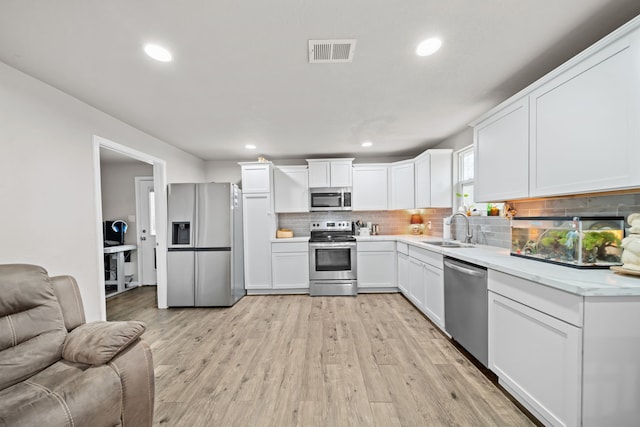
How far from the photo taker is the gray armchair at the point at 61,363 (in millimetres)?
1068

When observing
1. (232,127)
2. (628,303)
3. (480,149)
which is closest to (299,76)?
(232,127)

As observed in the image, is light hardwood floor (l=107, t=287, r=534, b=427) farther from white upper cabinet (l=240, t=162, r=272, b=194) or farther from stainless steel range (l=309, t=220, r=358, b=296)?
white upper cabinet (l=240, t=162, r=272, b=194)

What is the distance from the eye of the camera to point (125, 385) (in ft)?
4.24

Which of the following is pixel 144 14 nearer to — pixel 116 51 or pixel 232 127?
pixel 116 51

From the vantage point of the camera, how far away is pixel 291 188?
A: 4379 millimetres

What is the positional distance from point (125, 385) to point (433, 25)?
8.83ft

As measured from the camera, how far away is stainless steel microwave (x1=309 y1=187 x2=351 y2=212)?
4336 mm

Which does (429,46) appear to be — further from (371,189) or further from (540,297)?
(371,189)

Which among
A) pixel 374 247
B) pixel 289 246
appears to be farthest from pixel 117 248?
pixel 374 247

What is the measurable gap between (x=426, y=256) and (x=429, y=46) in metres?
2.20

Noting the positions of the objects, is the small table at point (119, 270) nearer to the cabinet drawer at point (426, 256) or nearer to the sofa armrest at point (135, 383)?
the sofa armrest at point (135, 383)

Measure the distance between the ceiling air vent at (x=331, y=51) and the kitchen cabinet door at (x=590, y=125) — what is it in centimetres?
141

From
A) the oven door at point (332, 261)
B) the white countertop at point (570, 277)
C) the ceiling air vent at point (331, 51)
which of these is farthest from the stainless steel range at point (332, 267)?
the ceiling air vent at point (331, 51)

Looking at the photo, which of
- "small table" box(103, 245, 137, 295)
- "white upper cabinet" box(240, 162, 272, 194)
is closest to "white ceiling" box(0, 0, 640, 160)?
"white upper cabinet" box(240, 162, 272, 194)
